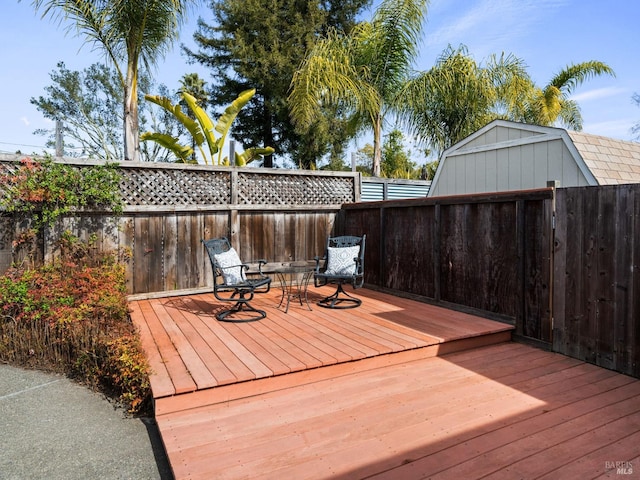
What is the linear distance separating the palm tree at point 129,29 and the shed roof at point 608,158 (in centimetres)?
720

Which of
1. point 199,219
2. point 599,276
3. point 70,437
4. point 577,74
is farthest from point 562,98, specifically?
point 70,437

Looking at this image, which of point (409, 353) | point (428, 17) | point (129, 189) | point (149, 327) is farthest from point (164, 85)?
point (409, 353)

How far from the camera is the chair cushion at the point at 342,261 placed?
5.14m

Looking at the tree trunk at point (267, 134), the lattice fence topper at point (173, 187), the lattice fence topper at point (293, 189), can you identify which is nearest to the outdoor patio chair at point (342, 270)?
the lattice fence topper at point (293, 189)

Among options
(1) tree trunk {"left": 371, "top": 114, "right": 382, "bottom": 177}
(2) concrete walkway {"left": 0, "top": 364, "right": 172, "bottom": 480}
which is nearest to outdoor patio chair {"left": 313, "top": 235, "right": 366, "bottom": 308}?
(2) concrete walkway {"left": 0, "top": 364, "right": 172, "bottom": 480}

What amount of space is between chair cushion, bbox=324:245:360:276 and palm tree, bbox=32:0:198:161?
4806mm

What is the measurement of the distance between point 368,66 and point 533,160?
5222 mm

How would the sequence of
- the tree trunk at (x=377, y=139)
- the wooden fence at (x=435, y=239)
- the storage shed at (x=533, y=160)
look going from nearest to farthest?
the wooden fence at (x=435, y=239), the storage shed at (x=533, y=160), the tree trunk at (x=377, y=139)

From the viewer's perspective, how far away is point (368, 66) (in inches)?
394

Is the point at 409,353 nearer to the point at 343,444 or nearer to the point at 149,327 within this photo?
the point at 343,444

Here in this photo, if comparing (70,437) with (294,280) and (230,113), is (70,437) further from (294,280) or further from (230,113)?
(230,113)

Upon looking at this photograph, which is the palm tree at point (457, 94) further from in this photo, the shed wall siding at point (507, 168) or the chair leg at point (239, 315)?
the chair leg at point (239, 315)

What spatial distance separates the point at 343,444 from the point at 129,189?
4.58m

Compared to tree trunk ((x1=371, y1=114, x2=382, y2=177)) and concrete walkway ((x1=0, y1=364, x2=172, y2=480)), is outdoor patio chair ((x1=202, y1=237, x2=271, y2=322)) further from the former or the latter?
tree trunk ((x1=371, y1=114, x2=382, y2=177))
